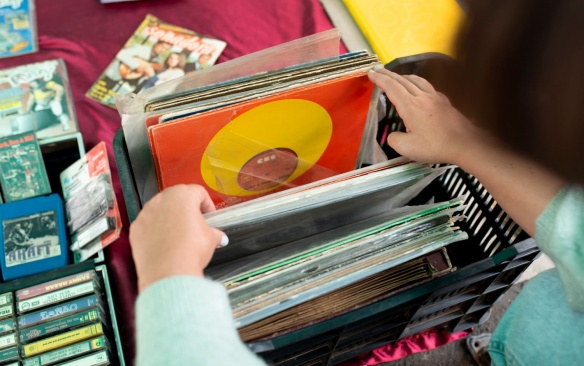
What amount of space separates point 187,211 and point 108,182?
0.46 metres

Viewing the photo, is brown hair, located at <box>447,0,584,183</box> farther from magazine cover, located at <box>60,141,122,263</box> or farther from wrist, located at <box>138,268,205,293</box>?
magazine cover, located at <box>60,141,122,263</box>

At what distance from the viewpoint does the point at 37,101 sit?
1.07 metres

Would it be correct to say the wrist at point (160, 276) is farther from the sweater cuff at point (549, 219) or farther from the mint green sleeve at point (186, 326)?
the sweater cuff at point (549, 219)

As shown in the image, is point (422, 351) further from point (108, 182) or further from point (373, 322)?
point (108, 182)

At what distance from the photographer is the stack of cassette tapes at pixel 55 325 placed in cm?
79

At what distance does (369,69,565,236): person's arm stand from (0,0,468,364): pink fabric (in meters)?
0.65

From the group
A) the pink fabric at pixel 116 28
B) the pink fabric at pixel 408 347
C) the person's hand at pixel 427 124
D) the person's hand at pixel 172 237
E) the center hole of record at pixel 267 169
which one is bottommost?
the pink fabric at pixel 408 347

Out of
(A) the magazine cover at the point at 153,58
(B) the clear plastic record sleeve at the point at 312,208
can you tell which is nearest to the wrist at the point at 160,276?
(B) the clear plastic record sleeve at the point at 312,208

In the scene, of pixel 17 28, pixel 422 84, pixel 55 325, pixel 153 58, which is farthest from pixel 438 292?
pixel 17 28

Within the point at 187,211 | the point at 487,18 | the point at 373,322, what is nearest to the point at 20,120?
the point at 187,211

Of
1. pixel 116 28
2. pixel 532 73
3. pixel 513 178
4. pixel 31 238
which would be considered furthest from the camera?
pixel 116 28

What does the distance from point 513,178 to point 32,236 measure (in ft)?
2.65

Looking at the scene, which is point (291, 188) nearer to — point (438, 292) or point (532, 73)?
point (438, 292)

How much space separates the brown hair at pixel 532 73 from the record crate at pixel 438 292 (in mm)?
257
